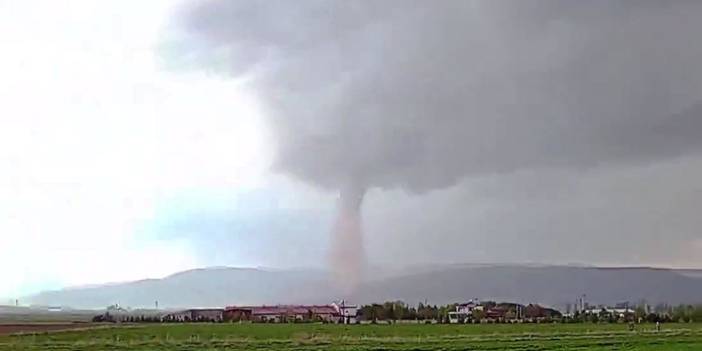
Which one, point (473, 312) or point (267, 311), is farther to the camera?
point (473, 312)

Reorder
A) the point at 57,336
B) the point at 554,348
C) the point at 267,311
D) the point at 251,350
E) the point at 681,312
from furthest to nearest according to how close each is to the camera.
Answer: the point at 681,312
the point at 267,311
the point at 57,336
the point at 554,348
the point at 251,350

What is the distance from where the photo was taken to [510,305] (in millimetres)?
135375

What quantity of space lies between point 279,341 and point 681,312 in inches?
3379

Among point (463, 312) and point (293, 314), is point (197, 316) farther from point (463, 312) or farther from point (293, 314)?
point (463, 312)

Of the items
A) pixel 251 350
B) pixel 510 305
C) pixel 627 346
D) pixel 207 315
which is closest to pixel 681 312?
pixel 510 305

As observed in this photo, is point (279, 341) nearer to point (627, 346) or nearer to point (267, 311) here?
point (627, 346)

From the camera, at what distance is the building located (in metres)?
91.6

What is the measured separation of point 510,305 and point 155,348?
99.1 meters

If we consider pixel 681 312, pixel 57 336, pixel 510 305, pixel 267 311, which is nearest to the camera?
pixel 57 336

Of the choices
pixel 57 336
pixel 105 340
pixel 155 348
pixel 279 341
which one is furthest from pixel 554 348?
pixel 57 336

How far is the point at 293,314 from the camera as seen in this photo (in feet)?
308

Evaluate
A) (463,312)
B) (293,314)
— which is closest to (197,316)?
(293,314)

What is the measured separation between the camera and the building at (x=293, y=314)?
91562 millimetres

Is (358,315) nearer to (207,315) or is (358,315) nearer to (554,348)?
(207,315)
